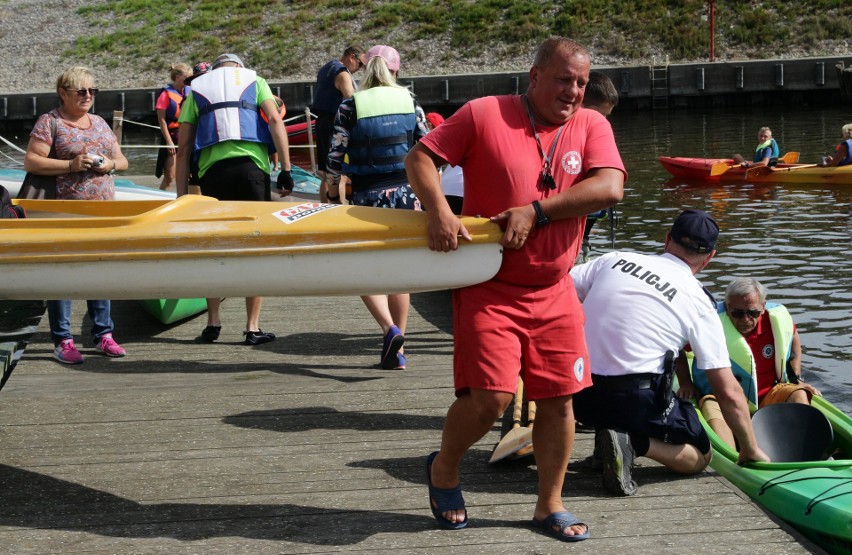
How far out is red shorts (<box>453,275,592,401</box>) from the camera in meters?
3.62

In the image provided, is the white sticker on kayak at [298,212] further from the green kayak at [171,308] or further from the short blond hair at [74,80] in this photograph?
the green kayak at [171,308]

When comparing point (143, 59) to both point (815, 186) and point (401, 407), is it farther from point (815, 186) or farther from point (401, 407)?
point (401, 407)

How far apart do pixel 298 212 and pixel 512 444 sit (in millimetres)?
1275

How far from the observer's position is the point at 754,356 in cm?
593

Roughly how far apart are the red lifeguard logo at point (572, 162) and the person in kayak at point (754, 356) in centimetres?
182

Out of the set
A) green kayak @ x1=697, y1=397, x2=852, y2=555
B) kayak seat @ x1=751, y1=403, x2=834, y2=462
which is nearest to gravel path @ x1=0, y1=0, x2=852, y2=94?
kayak seat @ x1=751, y1=403, x2=834, y2=462

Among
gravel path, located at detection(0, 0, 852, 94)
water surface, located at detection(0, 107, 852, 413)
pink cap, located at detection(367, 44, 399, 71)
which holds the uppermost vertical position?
gravel path, located at detection(0, 0, 852, 94)

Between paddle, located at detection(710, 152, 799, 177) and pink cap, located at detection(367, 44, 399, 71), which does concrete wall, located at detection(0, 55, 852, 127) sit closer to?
paddle, located at detection(710, 152, 799, 177)

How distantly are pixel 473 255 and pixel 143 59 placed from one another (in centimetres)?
4014

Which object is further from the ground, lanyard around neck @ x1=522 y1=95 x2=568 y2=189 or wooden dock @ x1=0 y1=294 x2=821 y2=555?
lanyard around neck @ x1=522 y1=95 x2=568 y2=189

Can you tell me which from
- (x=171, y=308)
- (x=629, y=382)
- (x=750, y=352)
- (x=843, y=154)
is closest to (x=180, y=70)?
(x=171, y=308)

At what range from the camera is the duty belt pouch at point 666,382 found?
14.5ft

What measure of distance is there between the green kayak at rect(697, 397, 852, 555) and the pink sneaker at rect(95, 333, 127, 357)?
3480 millimetres

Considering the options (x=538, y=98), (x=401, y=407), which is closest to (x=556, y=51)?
(x=538, y=98)
